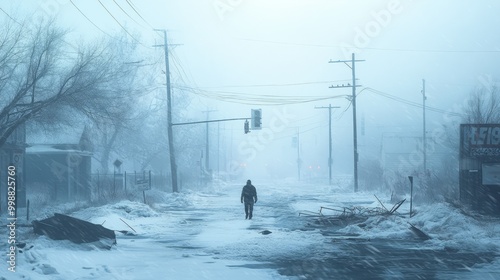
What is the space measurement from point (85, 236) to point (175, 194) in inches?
1105

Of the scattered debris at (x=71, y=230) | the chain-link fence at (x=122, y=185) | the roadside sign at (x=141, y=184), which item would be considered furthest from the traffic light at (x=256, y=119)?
the scattered debris at (x=71, y=230)

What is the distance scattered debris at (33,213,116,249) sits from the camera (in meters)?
16.1

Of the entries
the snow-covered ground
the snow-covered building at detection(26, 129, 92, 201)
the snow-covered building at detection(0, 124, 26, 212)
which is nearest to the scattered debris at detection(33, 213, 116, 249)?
the snow-covered ground

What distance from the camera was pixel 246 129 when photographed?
4175 centimetres

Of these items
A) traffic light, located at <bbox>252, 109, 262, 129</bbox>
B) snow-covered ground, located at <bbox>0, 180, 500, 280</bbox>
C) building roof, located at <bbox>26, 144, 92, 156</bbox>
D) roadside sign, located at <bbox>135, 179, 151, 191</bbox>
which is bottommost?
snow-covered ground, located at <bbox>0, 180, 500, 280</bbox>

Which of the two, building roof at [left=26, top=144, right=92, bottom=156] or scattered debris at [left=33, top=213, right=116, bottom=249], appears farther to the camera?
building roof at [left=26, top=144, right=92, bottom=156]

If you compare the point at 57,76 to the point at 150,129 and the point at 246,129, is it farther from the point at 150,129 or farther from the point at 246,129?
the point at 150,129

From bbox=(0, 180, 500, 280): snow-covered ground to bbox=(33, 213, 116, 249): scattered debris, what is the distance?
12.0 inches

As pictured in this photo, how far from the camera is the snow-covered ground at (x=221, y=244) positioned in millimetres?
12656

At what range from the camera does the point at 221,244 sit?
18.0 m

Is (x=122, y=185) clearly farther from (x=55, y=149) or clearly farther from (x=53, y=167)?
(x=55, y=149)

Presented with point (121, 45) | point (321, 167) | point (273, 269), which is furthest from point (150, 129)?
point (321, 167)

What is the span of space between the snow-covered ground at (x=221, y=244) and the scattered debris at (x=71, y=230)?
1.00ft

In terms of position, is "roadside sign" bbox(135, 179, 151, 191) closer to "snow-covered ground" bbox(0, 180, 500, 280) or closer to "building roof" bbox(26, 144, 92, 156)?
"snow-covered ground" bbox(0, 180, 500, 280)
